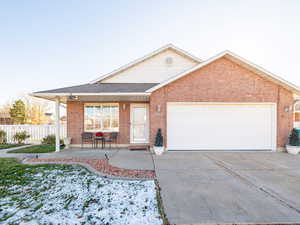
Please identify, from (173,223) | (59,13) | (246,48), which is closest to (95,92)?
(173,223)

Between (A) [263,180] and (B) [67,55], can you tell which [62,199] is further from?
(B) [67,55]

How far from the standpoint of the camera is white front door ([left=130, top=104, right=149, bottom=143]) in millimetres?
8655

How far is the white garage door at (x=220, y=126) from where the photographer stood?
7.30 m

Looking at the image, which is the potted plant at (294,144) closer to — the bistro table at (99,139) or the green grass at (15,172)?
the bistro table at (99,139)

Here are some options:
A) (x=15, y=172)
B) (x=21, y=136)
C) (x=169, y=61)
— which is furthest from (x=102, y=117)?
(x=21, y=136)

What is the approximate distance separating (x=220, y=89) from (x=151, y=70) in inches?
187

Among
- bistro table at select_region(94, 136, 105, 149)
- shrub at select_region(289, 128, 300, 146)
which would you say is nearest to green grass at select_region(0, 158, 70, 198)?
bistro table at select_region(94, 136, 105, 149)

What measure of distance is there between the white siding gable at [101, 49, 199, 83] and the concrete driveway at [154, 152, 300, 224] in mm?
6035

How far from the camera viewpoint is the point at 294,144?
6.75m

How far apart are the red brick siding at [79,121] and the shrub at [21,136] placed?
407 cm

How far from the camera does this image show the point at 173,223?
2291 millimetres

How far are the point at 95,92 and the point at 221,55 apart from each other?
6720mm

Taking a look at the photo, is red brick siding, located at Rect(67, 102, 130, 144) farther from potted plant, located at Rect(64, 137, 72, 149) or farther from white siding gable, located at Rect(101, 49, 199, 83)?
white siding gable, located at Rect(101, 49, 199, 83)

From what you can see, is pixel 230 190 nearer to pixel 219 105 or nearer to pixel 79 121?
pixel 219 105
